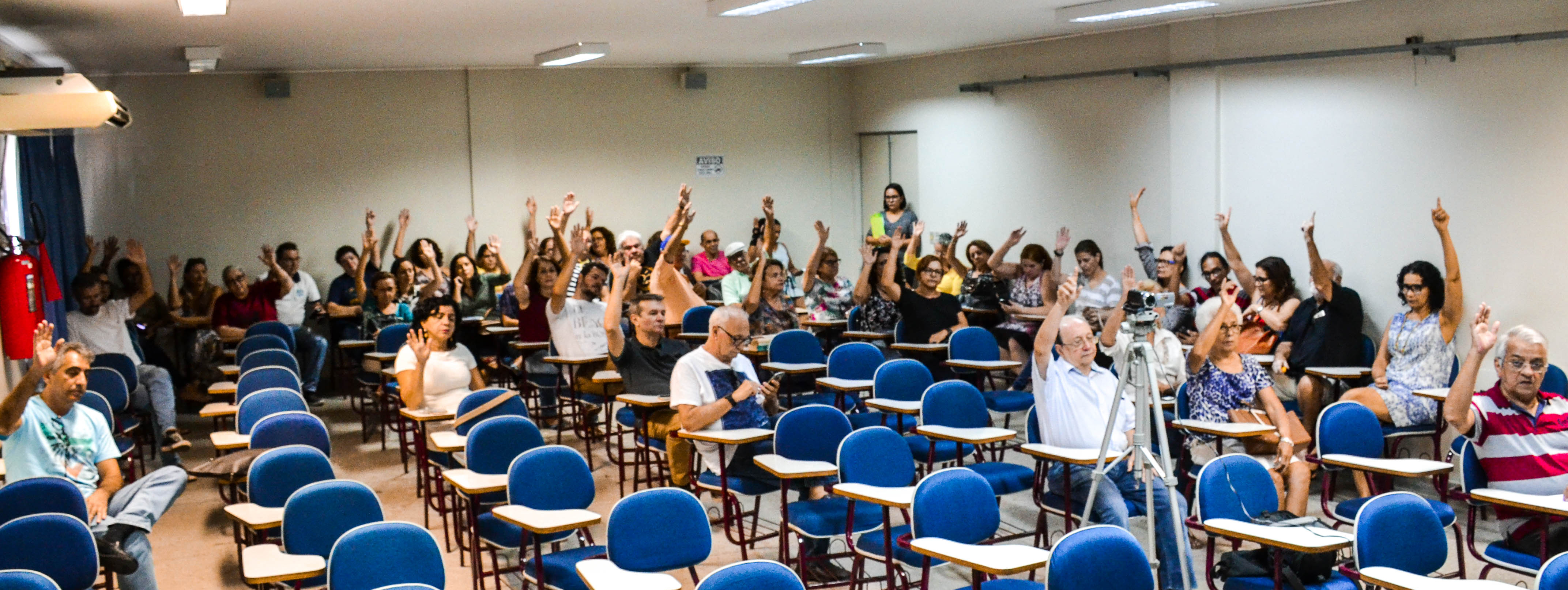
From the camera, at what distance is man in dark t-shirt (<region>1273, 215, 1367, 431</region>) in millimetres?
7336

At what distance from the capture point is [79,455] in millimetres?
5168

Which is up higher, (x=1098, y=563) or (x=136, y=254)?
(x=136, y=254)

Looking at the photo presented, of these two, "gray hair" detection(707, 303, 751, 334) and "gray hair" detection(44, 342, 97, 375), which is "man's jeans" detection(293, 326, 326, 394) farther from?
"gray hair" detection(707, 303, 751, 334)

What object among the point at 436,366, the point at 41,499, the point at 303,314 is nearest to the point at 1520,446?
the point at 436,366

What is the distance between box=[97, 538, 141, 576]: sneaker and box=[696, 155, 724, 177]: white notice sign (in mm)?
8335

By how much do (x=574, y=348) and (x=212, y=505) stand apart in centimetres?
219

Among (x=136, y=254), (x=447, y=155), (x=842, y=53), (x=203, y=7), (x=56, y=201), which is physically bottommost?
(x=136, y=254)

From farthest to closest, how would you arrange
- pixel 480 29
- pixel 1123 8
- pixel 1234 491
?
pixel 480 29 < pixel 1123 8 < pixel 1234 491

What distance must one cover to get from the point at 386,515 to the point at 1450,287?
5818 millimetres

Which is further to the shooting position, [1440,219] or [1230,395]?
[1440,219]

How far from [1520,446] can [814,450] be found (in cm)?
284

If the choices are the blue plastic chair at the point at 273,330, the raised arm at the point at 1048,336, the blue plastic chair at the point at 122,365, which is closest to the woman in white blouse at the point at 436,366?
the blue plastic chair at the point at 122,365

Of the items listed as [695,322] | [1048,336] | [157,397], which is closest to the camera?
[1048,336]

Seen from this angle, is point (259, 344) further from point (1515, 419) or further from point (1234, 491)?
point (1515, 419)
